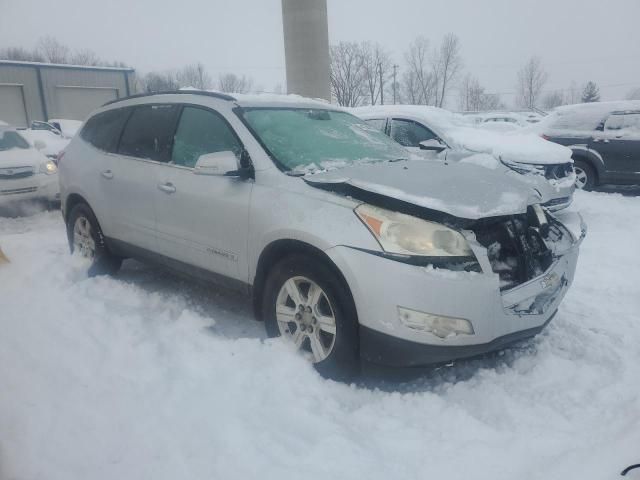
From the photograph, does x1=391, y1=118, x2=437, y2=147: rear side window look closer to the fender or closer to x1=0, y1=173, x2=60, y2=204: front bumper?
the fender

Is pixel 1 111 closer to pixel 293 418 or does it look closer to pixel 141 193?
pixel 141 193

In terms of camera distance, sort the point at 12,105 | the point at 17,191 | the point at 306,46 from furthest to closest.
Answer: the point at 12,105 < the point at 306,46 < the point at 17,191

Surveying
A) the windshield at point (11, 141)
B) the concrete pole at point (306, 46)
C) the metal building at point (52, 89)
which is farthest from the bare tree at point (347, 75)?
the windshield at point (11, 141)

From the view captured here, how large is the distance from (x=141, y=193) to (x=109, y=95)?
4048cm

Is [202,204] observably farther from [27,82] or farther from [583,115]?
[27,82]

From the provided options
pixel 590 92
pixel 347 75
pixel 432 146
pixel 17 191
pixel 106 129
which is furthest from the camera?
pixel 590 92

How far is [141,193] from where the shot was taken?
4102 millimetres

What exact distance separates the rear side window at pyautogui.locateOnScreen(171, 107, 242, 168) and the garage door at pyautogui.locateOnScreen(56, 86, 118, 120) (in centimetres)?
3818

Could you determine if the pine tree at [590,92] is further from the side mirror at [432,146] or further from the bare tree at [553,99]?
the side mirror at [432,146]

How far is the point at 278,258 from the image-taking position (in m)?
3.12

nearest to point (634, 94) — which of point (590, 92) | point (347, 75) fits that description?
point (590, 92)

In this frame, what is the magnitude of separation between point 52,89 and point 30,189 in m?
34.4

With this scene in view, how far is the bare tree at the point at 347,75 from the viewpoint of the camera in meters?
46.0

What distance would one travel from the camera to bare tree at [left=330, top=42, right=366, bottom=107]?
1810 inches
